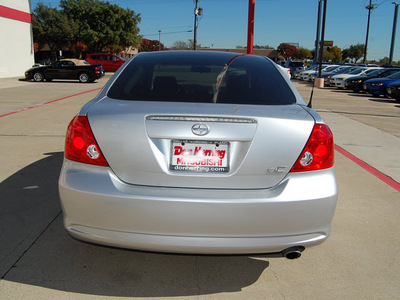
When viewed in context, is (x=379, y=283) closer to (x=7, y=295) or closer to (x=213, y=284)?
(x=213, y=284)

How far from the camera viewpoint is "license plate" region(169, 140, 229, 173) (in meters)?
2.23

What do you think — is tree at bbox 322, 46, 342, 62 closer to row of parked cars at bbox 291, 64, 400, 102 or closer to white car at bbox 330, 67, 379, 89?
row of parked cars at bbox 291, 64, 400, 102

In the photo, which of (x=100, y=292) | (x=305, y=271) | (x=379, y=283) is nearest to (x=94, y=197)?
(x=100, y=292)

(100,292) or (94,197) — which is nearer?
(94,197)

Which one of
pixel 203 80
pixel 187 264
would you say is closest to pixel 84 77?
pixel 203 80

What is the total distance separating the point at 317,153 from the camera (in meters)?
2.37

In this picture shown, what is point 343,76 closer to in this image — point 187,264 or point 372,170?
point 372,170

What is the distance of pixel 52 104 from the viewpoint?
1212 cm

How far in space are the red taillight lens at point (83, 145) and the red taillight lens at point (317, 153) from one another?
3.99ft

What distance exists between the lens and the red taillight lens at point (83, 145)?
2.32m

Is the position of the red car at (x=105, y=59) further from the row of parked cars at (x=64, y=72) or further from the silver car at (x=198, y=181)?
the silver car at (x=198, y=181)

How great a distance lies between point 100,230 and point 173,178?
559 millimetres

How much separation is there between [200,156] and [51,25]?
55707 millimetres

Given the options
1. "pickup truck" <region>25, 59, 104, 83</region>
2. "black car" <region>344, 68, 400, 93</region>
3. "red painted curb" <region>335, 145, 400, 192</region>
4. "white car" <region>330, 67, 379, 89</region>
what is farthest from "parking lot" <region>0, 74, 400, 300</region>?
"white car" <region>330, 67, 379, 89</region>
